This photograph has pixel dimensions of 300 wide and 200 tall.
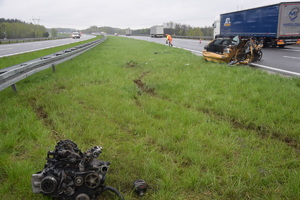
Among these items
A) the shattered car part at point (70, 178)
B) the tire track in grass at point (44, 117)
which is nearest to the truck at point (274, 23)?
the tire track in grass at point (44, 117)

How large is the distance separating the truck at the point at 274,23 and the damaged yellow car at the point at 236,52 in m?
8.80

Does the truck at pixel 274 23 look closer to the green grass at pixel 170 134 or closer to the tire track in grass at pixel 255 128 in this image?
the green grass at pixel 170 134

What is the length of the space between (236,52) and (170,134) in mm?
8560

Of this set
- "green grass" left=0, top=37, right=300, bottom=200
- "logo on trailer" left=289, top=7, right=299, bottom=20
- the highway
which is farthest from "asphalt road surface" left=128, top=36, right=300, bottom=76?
"logo on trailer" left=289, top=7, right=299, bottom=20

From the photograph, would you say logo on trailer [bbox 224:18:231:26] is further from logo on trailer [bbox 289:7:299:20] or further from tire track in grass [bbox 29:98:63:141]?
tire track in grass [bbox 29:98:63:141]

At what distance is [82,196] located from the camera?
2184 mm

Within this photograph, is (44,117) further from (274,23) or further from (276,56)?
(274,23)

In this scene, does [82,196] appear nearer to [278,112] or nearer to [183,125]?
[183,125]

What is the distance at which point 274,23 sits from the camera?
2111cm

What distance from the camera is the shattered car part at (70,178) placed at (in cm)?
217

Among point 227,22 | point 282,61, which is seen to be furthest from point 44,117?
point 227,22

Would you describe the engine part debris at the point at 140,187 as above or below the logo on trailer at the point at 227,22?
below

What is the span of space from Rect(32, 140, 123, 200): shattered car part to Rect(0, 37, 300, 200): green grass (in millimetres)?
345

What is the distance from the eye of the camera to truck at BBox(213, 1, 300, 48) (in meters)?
20.6
